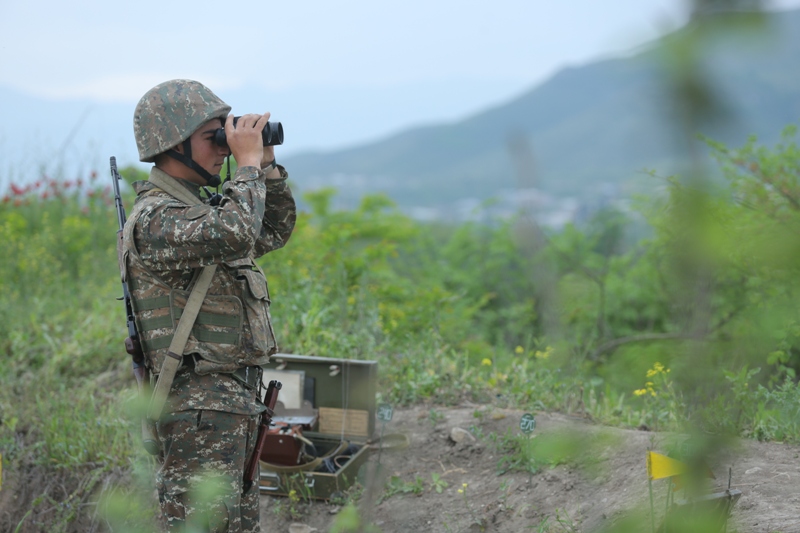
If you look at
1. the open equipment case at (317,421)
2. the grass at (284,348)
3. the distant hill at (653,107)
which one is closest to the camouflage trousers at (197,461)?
the grass at (284,348)

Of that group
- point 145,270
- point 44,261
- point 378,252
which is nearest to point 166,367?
point 145,270

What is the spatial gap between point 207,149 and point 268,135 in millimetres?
244

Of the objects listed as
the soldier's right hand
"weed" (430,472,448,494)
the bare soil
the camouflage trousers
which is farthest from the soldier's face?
"weed" (430,472,448,494)

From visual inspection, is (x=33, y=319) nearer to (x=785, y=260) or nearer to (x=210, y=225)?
(x=210, y=225)

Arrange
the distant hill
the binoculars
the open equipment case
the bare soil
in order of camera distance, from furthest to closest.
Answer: the open equipment case < the bare soil < the binoculars < the distant hill

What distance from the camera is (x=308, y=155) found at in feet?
99.7

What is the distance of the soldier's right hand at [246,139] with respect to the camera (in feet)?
8.89

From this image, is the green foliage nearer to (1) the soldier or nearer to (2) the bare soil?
(2) the bare soil

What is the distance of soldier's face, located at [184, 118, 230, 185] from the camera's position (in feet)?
9.37

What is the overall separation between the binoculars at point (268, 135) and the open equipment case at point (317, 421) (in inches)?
69.8

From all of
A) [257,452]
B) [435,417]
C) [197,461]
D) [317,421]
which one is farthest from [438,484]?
[197,461]

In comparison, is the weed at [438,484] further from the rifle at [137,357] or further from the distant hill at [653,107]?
the distant hill at [653,107]

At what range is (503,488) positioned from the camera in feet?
12.4

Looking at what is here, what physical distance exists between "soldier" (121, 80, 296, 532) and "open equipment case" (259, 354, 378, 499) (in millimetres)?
1203
